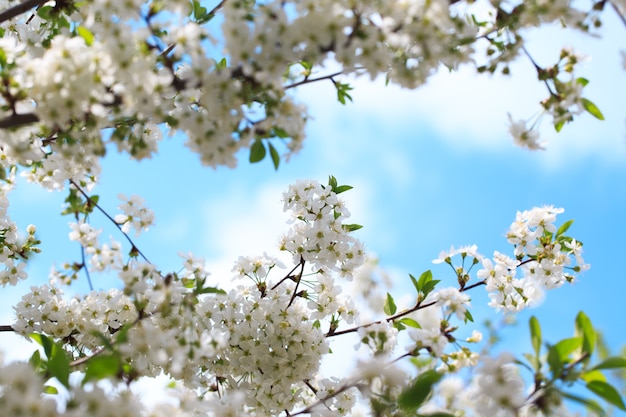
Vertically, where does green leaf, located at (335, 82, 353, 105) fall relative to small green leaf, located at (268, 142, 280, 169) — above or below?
above

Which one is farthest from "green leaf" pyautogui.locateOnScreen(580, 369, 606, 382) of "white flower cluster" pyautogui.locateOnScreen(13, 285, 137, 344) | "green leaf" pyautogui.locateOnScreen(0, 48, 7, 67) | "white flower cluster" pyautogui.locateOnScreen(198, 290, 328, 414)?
"green leaf" pyautogui.locateOnScreen(0, 48, 7, 67)

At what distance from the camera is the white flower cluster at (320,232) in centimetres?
430

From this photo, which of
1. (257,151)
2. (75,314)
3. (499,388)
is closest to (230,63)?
(257,151)

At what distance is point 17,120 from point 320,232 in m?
2.20

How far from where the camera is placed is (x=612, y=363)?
267 cm

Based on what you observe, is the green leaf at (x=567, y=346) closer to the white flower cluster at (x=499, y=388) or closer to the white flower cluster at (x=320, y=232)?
the white flower cluster at (x=499, y=388)

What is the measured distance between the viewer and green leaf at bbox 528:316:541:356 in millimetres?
2760

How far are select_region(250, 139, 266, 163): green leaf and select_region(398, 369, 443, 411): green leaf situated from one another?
129 centimetres

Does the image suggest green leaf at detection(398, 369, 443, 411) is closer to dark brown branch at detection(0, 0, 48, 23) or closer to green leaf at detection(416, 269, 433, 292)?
green leaf at detection(416, 269, 433, 292)

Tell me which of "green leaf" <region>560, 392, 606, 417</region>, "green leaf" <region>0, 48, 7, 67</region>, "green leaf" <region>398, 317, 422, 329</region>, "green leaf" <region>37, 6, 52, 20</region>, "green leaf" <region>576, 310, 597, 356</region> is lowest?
"green leaf" <region>560, 392, 606, 417</region>

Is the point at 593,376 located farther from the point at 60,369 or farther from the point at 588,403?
the point at 60,369

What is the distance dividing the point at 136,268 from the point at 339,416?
177cm

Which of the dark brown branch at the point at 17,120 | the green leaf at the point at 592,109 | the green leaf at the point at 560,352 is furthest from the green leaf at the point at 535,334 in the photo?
the dark brown branch at the point at 17,120

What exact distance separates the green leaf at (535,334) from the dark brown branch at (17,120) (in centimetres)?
243
